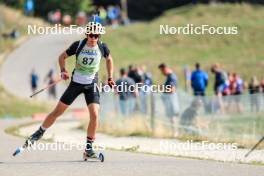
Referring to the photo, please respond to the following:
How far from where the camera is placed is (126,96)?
72.5ft

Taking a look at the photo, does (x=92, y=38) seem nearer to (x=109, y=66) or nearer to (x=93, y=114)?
(x=109, y=66)

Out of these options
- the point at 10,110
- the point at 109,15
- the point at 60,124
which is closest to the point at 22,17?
the point at 109,15

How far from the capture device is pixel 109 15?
7038 cm

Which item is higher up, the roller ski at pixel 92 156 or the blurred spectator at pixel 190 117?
the blurred spectator at pixel 190 117

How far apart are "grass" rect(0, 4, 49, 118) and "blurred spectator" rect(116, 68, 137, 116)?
9.60m

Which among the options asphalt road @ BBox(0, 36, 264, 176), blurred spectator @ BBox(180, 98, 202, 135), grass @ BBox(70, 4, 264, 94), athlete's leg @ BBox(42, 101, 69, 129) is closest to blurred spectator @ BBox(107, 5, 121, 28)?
grass @ BBox(70, 4, 264, 94)

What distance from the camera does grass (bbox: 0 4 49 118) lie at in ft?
107

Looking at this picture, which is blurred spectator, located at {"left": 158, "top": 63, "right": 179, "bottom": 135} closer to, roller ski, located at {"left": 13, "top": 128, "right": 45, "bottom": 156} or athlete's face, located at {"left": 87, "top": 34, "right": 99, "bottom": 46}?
roller ski, located at {"left": 13, "top": 128, "right": 45, "bottom": 156}

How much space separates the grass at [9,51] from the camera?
107ft

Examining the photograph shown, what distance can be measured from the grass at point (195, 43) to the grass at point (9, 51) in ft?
21.3

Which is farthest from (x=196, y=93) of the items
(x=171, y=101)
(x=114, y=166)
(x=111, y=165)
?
(x=114, y=166)

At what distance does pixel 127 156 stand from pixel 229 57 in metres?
49.4

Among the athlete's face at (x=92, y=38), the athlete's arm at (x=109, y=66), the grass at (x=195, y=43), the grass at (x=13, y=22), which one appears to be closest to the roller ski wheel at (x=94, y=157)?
the athlete's arm at (x=109, y=66)

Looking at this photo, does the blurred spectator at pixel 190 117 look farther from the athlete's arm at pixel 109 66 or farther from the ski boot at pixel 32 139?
the ski boot at pixel 32 139
